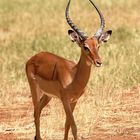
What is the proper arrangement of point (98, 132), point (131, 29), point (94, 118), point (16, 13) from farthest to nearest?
point (16, 13) → point (131, 29) → point (94, 118) → point (98, 132)

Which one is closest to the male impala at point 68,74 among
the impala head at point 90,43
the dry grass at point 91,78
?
the impala head at point 90,43

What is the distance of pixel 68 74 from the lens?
33.3 feet

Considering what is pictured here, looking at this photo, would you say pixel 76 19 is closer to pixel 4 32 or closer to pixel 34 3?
pixel 4 32

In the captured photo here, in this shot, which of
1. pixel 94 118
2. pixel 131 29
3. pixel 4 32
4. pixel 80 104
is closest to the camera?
pixel 94 118

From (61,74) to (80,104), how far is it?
2.62m

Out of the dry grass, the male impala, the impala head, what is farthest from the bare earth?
the impala head

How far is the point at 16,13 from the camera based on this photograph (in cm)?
2970

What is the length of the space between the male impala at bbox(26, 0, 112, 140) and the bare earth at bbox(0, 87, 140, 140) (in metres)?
0.59

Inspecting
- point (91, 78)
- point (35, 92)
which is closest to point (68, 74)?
point (35, 92)

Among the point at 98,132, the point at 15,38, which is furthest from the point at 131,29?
the point at 98,132

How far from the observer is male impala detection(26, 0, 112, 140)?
9656 mm

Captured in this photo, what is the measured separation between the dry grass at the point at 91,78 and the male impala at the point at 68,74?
80 centimetres

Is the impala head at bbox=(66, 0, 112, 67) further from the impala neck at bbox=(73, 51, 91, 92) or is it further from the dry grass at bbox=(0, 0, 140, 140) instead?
the dry grass at bbox=(0, 0, 140, 140)

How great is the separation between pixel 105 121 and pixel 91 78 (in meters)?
3.35
